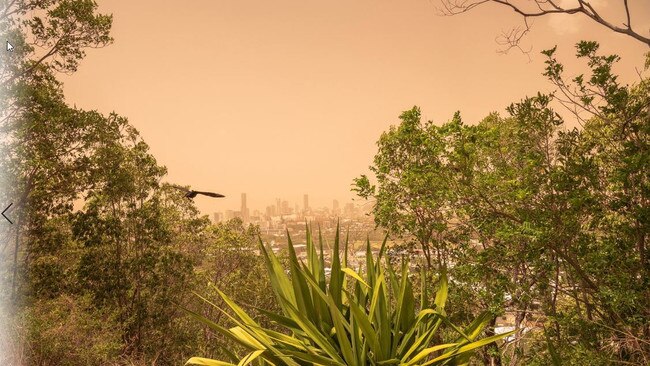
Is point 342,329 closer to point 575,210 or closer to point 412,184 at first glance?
point 575,210

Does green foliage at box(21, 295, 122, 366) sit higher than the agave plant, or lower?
lower

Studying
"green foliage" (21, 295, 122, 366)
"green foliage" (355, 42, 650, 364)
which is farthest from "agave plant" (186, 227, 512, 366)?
"green foliage" (21, 295, 122, 366)

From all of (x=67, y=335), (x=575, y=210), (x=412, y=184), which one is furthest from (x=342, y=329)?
(x=67, y=335)

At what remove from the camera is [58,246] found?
38.4 ft

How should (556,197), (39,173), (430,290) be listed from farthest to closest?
(39,173), (430,290), (556,197)

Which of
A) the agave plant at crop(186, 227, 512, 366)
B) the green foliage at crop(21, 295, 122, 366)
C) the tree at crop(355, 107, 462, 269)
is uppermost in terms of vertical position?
the tree at crop(355, 107, 462, 269)

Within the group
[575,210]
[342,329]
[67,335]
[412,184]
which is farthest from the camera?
[67,335]

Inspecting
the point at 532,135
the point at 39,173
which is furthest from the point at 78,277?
the point at 532,135

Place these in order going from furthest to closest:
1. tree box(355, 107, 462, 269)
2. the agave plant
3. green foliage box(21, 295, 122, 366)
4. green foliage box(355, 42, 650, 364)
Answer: green foliage box(21, 295, 122, 366)
tree box(355, 107, 462, 269)
green foliage box(355, 42, 650, 364)
the agave plant

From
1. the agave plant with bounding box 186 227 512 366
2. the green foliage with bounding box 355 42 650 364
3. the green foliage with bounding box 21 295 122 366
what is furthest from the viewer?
the green foliage with bounding box 21 295 122 366

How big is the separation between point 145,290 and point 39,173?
6.39 metres

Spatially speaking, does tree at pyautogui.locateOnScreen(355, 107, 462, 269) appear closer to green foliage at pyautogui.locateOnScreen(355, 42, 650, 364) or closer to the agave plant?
green foliage at pyautogui.locateOnScreen(355, 42, 650, 364)

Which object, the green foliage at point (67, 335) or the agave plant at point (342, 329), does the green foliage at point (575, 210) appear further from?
the green foliage at point (67, 335)

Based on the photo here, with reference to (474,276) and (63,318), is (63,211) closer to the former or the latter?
(63,318)
